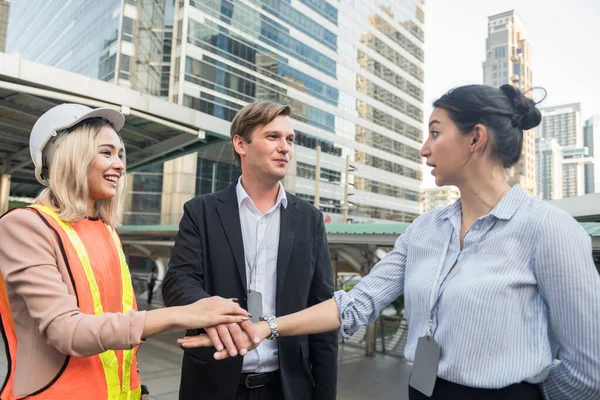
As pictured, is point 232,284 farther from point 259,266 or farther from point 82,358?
point 82,358

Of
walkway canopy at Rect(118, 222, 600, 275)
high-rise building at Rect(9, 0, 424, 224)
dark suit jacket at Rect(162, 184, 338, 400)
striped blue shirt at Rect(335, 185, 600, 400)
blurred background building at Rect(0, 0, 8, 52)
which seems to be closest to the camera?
striped blue shirt at Rect(335, 185, 600, 400)

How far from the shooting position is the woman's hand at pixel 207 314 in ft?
5.22

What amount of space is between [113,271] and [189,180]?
113ft

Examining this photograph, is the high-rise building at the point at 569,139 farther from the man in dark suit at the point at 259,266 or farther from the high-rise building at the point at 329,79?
the man in dark suit at the point at 259,266

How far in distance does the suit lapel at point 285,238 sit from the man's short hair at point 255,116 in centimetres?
46

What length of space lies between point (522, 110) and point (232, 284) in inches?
59.5

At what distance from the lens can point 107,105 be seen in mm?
7715

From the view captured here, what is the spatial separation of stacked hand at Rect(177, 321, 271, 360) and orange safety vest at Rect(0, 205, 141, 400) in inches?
11.6

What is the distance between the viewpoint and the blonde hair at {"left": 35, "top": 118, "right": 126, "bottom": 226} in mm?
1757

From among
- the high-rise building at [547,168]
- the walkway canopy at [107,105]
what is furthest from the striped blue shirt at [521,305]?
the high-rise building at [547,168]

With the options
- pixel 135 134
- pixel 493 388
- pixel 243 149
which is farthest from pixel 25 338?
pixel 135 134

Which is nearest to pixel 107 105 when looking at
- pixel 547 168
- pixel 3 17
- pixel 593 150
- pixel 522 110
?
pixel 522 110

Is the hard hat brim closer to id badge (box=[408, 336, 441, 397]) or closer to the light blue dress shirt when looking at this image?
the light blue dress shirt

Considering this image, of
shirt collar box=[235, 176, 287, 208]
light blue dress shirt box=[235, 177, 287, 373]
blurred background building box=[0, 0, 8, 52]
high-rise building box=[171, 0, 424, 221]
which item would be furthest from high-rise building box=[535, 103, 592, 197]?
light blue dress shirt box=[235, 177, 287, 373]
